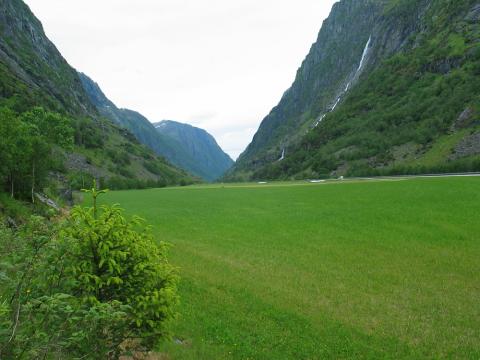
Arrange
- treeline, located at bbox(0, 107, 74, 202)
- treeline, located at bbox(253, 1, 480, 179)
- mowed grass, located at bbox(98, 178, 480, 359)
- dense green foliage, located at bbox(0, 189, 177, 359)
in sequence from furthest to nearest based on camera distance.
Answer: treeline, located at bbox(253, 1, 480, 179)
treeline, located at bbox(0, 107, 74, 202)
mowed grass, located at bbox(98, 178, 480, 359)
dense green foliage, located at bbox(0, 189, 177, 359)

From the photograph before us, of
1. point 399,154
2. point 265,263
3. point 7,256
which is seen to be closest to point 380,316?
point 265,263

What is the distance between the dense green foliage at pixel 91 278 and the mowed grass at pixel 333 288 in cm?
367

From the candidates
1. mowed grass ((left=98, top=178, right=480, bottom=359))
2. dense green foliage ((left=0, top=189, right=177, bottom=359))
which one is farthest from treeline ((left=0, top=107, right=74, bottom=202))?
dense green foliage ((left=0, top=189, right=177, bottom=359))

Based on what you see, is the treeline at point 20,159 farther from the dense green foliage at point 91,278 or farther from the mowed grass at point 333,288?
the dense green foliage at point 91,278

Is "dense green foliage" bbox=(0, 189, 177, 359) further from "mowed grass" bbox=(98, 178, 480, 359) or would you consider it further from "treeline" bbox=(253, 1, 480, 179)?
"treeline" bbox=(253, 1, 480, 179)

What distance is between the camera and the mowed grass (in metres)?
12.2

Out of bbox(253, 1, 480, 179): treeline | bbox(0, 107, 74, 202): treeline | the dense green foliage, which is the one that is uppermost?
bbox(253, 1, 480, 179): treeline

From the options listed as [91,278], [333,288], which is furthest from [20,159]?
[91,278]

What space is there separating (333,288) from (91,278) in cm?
1219

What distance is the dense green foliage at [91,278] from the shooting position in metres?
6.81

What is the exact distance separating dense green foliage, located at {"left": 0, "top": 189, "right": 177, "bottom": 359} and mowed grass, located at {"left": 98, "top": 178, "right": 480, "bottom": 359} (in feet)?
12.0

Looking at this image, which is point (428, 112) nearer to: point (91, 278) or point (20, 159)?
point (20, 159)

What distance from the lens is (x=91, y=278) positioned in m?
8.58

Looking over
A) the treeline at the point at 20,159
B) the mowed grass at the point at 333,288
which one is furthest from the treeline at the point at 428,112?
the treeline at the point at 20,159
